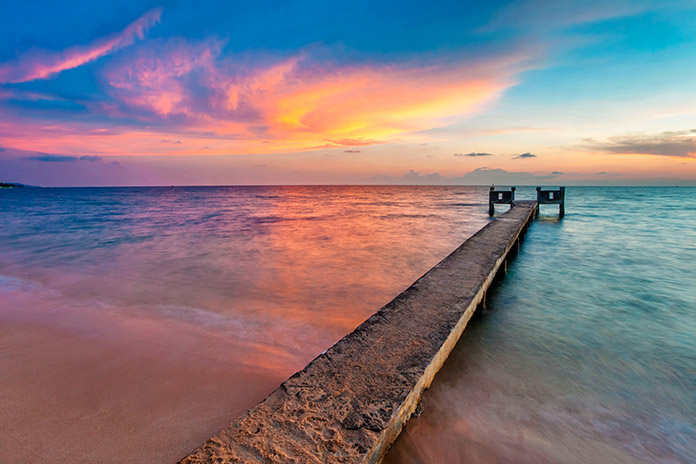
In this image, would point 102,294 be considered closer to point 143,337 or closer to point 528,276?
point 143,337

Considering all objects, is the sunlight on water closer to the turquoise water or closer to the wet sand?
the wet sand

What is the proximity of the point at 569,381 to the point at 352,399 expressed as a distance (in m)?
2.64

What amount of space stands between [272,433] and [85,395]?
2.45m

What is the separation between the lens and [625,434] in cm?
265

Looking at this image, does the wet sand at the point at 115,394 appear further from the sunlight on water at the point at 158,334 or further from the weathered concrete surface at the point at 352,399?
the weathered concrete surface at the point at 352,399

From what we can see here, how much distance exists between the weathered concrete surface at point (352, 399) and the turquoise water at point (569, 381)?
0.47 m

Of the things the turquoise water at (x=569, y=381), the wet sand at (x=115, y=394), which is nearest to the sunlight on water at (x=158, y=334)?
the wet sand at (x=115, y=394)

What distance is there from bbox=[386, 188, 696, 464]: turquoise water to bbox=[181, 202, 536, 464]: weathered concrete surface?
1.53 feet

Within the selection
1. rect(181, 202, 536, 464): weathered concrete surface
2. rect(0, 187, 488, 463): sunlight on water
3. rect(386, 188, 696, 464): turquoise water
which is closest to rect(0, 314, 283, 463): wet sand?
rect(0, 187, 488, 463): sunlight on water

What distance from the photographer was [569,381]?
3.37m

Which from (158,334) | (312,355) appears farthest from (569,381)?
(158,334)

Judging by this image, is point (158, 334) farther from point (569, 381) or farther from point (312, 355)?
point (569, 381)

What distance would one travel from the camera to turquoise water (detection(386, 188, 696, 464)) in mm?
2480

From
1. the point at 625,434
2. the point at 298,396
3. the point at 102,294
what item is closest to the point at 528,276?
the point at 625,434
